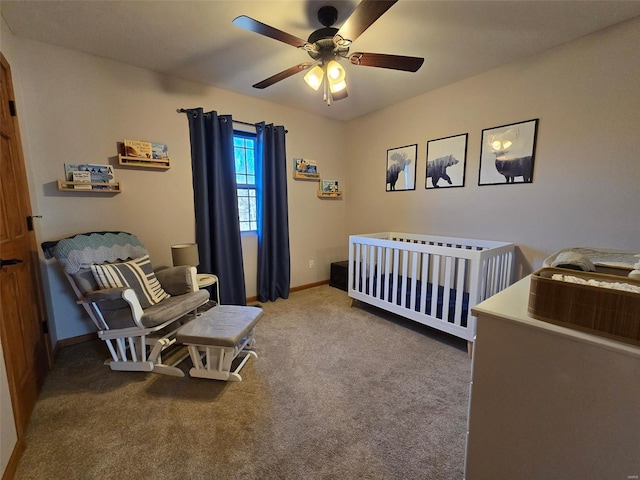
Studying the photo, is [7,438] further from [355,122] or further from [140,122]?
[355,122]

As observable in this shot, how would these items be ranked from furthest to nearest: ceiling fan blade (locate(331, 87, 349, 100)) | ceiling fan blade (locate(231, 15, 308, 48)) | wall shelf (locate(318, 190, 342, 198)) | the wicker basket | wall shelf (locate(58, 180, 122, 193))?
wall shelf (locate(318, 190, 342, 198)) < wall shelf (locate(58, 180, 122, 193)) < ceiling fan blade (locate(331, 87, 349, 100)) < ceiling fan blade (locate(231, 15, 308, 48)) < the wicker basket

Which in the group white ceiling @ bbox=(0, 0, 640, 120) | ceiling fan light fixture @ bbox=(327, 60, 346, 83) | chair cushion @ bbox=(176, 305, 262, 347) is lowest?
chair cushion @ bbox=(176, 305, 262, 347)

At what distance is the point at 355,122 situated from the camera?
375cm

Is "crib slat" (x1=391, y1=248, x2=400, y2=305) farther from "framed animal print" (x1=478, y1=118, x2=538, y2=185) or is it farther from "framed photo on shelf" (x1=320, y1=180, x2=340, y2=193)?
"framed photo on shelf" (x1=320, y1=180, x2=340, y2=193)

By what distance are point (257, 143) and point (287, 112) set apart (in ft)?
2.00

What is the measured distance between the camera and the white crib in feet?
6.70

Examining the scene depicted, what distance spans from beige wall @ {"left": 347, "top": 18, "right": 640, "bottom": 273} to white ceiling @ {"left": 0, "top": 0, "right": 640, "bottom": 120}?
0.18 m

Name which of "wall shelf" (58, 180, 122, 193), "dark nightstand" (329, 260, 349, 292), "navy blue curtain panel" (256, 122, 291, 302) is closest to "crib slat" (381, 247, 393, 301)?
"dark nightstand" (329, 260, 349, 292)

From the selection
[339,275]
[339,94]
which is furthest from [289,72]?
[339,275]

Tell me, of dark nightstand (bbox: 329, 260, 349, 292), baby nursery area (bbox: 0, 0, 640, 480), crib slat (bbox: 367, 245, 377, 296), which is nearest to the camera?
baby nursery area (bbox: 0, 0, 640, 480)

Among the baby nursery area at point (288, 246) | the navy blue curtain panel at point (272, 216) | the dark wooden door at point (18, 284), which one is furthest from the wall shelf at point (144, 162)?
the navy blue curtain panel at point (272, 216)

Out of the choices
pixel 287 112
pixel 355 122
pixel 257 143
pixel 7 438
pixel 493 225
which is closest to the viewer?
pixel 7 438

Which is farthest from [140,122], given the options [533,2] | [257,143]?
[533,2]

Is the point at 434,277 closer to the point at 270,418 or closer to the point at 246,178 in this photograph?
the point at 270,418
